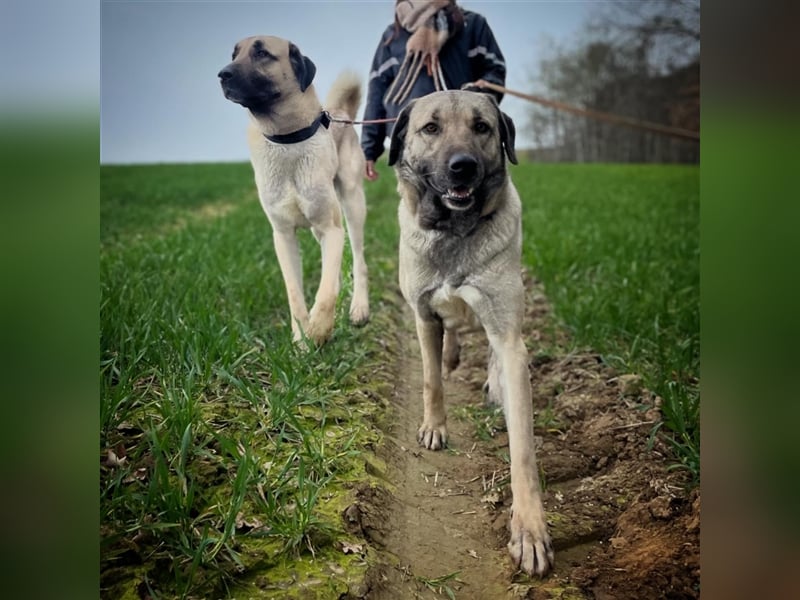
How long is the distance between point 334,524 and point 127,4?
1.77m

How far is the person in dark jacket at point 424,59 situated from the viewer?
249 centimetres

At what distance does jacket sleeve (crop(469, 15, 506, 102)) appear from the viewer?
251 centimetres

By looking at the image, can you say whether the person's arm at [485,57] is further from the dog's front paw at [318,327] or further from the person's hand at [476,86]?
the dog's front paw at [318,327]

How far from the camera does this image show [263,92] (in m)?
2.30

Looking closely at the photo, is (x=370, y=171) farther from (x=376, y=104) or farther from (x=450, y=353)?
(x=450, y=353)

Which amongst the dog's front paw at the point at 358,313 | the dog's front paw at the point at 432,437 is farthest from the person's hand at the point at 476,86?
the dog's front paw at the point at 432,437

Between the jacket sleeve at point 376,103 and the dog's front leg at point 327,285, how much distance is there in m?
0.32

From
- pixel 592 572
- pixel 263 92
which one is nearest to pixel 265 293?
pixel 263 92

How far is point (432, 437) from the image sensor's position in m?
2.48

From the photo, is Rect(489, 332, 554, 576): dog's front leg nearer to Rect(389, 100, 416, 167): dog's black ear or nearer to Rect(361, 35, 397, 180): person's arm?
Rect(389, 100, 416, 167): dog's black ear
